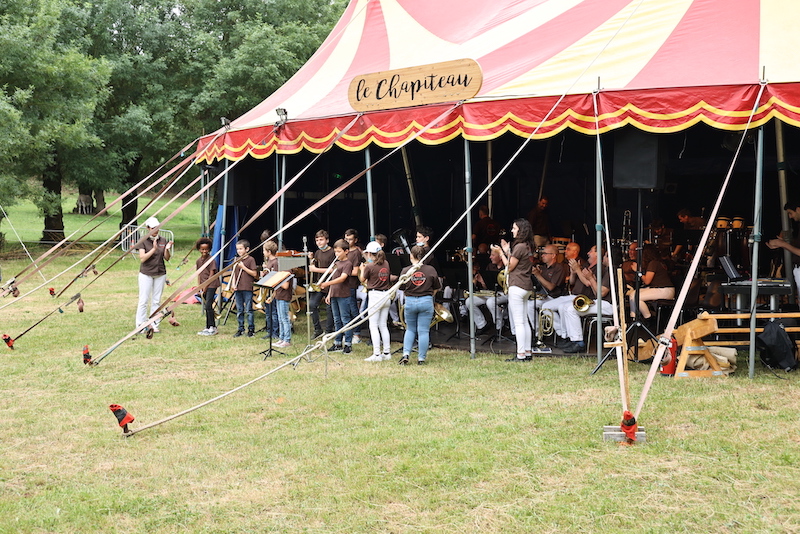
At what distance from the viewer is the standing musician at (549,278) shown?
9.88 metres

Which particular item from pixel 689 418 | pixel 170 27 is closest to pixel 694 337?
pixel 689 418

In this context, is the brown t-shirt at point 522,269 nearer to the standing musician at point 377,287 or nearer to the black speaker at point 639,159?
the black speaker at point 639,159

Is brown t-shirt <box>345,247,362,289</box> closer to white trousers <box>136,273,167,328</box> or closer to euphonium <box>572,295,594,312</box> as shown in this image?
euphonium <box>572,295,594,312</box>

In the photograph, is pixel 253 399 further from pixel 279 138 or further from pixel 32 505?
pixel 279 138

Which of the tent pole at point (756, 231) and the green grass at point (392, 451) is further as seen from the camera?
the tent pole at point (756, 231)

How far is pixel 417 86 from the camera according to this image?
937 centimetres

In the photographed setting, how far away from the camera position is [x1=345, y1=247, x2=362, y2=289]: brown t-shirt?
9.60m

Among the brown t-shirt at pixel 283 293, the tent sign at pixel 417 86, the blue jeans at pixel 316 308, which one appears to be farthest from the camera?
the blue jeans at pixel 316 308

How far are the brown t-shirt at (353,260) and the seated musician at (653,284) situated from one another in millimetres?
3131

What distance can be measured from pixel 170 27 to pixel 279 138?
58.6 feet

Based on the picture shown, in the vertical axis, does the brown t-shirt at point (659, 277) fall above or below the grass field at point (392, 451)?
above

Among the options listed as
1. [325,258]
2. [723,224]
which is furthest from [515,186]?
[325,258]

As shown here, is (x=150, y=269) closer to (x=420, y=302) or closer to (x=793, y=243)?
(x=420, y=302)

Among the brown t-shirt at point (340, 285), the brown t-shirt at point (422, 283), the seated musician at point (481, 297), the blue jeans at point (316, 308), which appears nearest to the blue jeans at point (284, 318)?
the blue jeans at point (316, 308)
